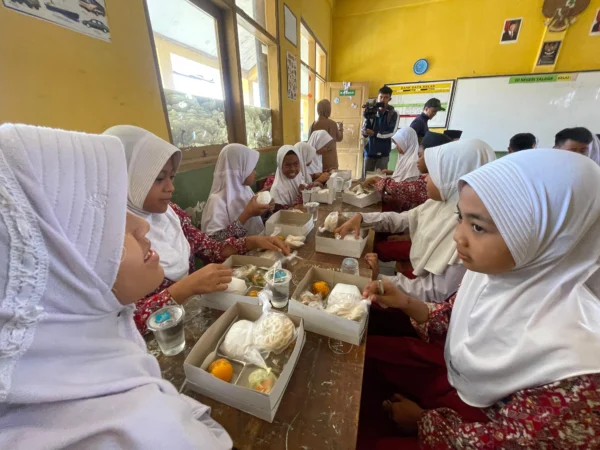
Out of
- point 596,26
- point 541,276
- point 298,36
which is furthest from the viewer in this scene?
point 596,26

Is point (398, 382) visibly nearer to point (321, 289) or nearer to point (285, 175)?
point (321, 289)

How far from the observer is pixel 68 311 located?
40 cm

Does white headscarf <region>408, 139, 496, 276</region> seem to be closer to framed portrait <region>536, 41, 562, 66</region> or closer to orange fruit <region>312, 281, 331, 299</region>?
orange fruit <region>312, 281, 331, 299</region>

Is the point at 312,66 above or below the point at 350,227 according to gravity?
above

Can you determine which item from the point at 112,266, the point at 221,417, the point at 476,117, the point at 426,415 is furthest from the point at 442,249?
the point at 476,117

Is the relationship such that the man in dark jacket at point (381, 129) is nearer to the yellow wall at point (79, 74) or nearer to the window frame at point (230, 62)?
→ the window frame at point (230, 62)

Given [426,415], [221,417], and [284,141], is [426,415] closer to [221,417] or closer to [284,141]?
[221,417]

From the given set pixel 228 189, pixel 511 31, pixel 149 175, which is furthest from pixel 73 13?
pixel 511 31

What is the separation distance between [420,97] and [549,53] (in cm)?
230

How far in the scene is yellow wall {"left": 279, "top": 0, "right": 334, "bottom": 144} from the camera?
3561 mm

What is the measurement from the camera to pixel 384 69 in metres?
5.96

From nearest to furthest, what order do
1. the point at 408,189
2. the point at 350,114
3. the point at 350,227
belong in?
the point at 350,227
the point at 408,189
the point at 350,114

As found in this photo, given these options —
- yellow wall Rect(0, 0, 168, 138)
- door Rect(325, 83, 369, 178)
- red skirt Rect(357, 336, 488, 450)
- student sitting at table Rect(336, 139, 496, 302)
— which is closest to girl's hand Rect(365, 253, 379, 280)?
student sitting at table Rect(336, 139, 496, 302)

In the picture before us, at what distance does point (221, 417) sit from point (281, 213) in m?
1.26
